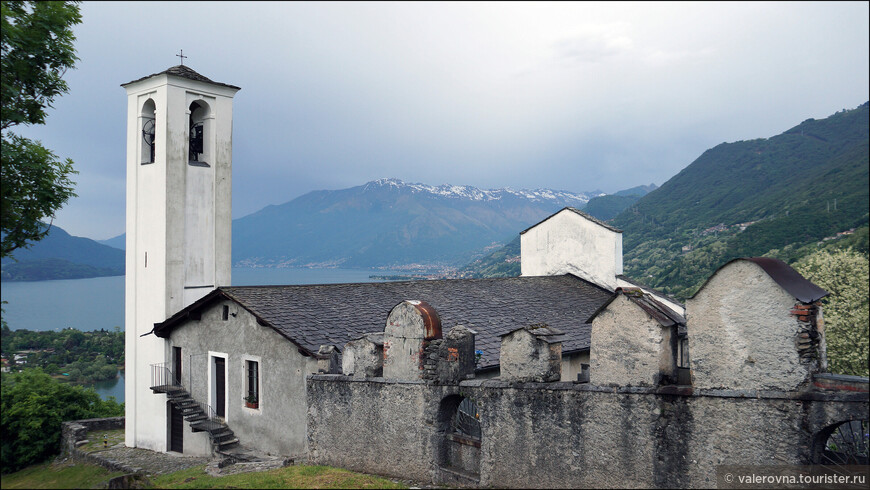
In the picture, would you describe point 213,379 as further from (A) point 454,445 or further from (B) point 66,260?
(B) point 66,260

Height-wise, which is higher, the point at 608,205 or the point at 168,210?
the point at 608,205

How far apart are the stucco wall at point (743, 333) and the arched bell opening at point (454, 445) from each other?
3.74 m

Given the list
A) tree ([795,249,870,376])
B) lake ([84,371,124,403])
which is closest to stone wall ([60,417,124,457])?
lake ([84,371,124,403])

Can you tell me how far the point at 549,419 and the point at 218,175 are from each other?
54.1 feet

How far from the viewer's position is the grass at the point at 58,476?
655 inches

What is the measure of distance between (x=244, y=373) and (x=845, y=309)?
2699 cm

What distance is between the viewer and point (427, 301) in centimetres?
1762

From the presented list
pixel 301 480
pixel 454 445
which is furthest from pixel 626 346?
pixel 301 480

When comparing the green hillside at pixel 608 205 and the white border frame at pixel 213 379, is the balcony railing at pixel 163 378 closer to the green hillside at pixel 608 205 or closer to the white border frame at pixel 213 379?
the white border frame at pixel 213 379

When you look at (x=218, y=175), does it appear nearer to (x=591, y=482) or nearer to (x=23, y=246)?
(x=23, y=246)

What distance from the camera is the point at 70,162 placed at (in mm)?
11328

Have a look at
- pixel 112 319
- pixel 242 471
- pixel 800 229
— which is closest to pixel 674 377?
pixel 242 471

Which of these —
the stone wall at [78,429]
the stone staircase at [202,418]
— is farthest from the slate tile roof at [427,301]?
the stone wall at [78,429]

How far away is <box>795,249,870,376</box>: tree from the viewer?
998 inches
